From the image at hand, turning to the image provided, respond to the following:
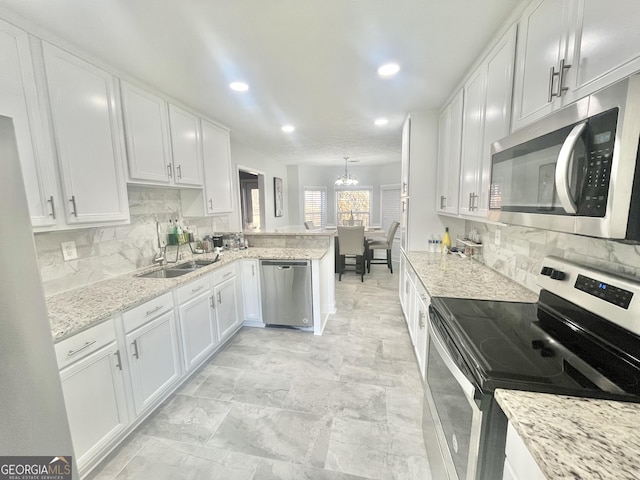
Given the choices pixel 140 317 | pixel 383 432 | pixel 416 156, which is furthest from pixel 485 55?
pixel 140 317

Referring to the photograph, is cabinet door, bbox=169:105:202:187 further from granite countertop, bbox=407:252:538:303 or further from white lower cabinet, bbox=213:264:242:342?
granite countertop, bbox=407:252:538:303

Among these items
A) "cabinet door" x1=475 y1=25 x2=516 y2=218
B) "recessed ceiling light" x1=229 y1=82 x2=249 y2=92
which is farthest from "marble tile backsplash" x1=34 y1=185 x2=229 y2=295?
"cabinet door" x1=475 y1=25 x2=516 y2=218

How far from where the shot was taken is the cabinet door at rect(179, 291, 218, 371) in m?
2.18

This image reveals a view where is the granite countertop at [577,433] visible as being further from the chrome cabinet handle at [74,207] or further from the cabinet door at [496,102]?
the chrome cabinet handle at [74,207]

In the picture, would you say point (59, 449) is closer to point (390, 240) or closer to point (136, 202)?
point (136, 202)

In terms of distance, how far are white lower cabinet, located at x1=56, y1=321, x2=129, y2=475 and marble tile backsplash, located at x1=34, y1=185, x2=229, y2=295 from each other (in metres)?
0.67

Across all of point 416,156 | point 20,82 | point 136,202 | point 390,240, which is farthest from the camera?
point 390,240

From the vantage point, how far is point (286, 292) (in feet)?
10.0

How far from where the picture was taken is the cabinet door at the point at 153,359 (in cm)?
171

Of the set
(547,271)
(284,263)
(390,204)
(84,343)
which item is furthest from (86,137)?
(390,204)

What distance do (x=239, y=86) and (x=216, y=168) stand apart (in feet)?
3.65

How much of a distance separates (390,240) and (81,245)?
4.95 metres

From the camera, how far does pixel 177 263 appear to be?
8.83 ft

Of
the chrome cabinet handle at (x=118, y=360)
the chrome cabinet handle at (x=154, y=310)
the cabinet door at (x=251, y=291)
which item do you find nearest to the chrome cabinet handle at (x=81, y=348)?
the chrome cabinet handle at (x=118, y=360)
